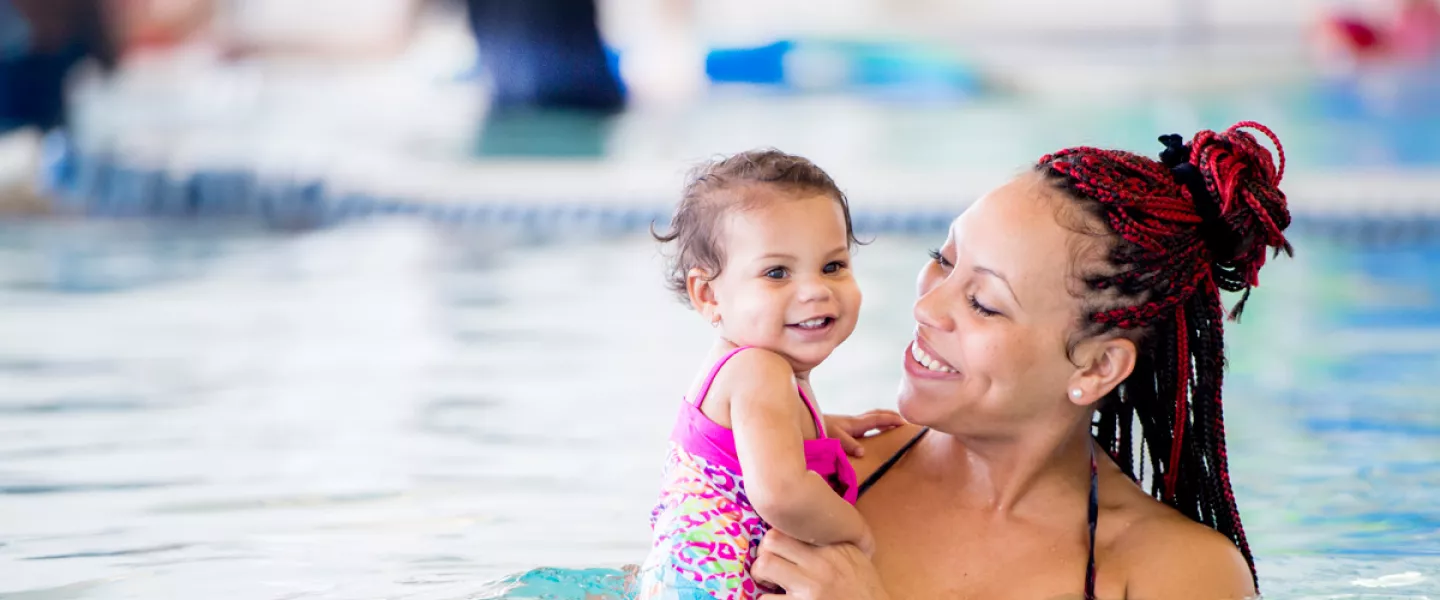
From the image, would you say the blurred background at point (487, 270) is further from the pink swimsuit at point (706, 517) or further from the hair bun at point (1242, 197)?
the hair bun at point (1242, 197)

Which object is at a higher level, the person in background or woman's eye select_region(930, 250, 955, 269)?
the person in background

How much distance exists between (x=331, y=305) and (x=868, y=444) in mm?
4881

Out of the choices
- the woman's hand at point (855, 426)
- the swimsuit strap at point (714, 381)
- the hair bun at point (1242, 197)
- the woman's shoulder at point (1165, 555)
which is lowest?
the woman's shoulder at point (1165, 555)

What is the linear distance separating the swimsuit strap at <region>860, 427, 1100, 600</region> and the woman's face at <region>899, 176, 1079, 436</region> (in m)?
0.21

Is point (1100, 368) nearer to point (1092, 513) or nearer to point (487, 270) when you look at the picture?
point (1092, 513)

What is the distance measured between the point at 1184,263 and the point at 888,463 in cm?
Answer: 68

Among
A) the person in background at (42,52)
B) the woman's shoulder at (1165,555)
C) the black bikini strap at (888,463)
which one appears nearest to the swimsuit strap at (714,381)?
the black bikini strap at (888,463)

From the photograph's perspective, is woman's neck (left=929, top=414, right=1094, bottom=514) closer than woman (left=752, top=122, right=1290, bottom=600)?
No

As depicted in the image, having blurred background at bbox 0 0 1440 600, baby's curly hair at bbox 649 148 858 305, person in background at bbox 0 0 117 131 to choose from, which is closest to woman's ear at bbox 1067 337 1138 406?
baby's curly hair at bbox 649 148 858 305

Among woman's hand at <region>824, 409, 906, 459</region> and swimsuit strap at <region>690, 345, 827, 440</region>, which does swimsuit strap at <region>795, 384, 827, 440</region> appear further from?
woman's hand at <region>824, 409, 906, 459</region>

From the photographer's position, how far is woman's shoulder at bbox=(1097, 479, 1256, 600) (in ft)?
8.52

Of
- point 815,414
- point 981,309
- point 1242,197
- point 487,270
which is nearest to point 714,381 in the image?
point 815,414

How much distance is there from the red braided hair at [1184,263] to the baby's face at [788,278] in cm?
40

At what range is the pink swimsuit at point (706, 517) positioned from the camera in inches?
99.7
